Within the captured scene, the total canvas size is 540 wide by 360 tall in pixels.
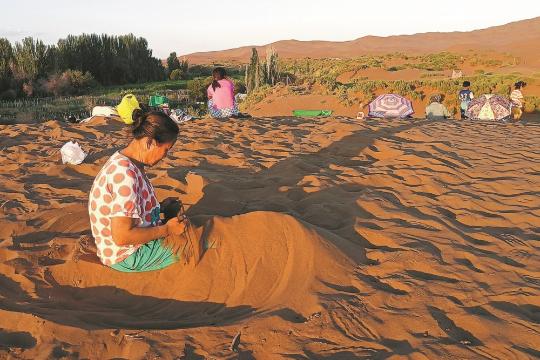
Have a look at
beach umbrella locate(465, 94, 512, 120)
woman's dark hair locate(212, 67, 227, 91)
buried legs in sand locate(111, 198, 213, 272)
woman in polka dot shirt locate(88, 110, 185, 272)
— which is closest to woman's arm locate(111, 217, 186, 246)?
woman in polka dot shirt locate(88, 110, 185, 272)

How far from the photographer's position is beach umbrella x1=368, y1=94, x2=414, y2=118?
11.0 meters

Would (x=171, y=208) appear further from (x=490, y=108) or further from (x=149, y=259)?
(x=490, y=108)

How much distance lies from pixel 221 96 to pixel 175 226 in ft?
24.7

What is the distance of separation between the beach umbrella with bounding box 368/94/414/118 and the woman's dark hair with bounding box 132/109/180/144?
29.8 ft

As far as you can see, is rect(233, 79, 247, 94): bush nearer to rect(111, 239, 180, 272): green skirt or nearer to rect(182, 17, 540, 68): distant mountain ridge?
rect(111, 239, 180, 272): green skirt

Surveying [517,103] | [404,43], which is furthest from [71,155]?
[404,43]

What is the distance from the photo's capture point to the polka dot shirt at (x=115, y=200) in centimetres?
259

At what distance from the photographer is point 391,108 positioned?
1110 centimetres

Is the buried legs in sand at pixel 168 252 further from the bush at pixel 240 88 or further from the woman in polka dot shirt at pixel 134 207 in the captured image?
the bush at pixel 240 88

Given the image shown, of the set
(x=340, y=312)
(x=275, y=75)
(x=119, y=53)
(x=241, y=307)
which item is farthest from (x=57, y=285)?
(x=119, y=53)

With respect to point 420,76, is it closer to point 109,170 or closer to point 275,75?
point 275,75

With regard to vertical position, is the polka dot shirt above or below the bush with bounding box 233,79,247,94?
below

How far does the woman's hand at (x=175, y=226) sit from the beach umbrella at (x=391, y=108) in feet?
29.8

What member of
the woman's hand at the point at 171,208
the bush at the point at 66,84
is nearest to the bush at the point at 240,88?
the bush at the point at 66,84
